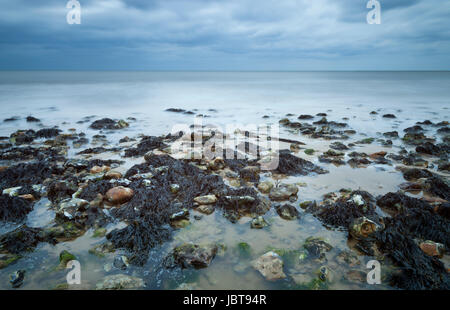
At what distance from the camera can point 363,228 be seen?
102 inches

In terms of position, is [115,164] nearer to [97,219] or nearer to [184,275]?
[97,219]

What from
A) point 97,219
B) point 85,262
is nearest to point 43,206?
point 97,219

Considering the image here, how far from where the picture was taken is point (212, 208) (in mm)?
3248

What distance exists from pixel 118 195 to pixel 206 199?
120cm

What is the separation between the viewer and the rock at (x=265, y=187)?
146 inches

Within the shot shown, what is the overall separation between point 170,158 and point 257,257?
→ 2.95 m

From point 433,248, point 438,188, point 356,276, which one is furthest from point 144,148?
point 438,188

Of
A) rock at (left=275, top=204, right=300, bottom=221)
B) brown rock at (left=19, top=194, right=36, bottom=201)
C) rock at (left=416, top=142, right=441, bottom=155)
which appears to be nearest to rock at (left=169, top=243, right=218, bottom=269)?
rock at (left=275, top=204, right=300, bottom=221)

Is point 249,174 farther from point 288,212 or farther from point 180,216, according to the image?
point 180,216

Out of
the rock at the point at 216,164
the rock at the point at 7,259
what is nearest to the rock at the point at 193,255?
the rock at the point at 7,259

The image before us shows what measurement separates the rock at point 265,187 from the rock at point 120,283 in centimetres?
215

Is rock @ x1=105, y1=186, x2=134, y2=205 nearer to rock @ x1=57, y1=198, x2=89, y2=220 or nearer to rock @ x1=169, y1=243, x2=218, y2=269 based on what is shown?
rock @ x1=57, y1=198, x2=89, y2=220

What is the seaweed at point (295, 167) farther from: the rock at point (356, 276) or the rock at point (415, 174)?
the rock at point (356, 276)

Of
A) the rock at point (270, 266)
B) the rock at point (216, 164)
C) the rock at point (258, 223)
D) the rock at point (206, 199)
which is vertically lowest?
the rock at point (270, 266)
